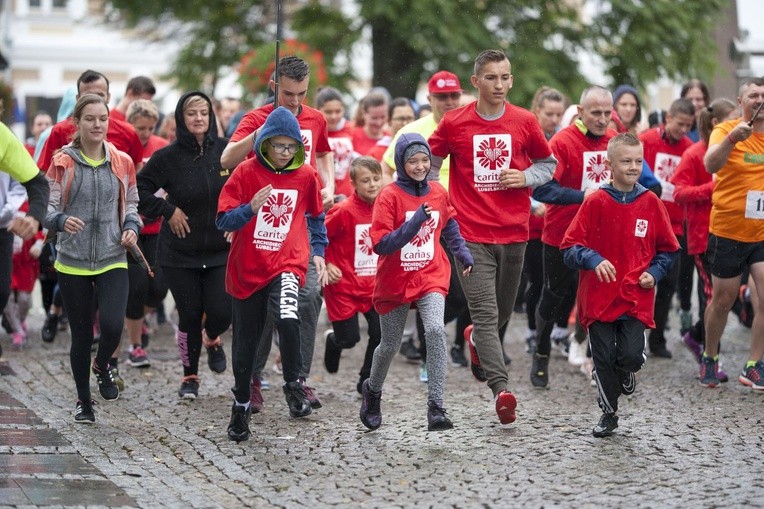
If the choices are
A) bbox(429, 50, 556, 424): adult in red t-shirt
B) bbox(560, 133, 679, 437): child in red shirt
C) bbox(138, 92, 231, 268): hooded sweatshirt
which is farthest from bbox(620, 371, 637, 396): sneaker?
bbox(138, 92, 231, 268): hooded sweatshirt

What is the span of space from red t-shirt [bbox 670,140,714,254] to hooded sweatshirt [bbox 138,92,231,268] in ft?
11.6

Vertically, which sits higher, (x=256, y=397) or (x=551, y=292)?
(x=551, y=292)

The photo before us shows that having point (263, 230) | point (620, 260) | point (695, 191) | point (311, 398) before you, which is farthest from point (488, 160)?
point (695, 191)

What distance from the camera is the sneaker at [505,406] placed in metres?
8.20

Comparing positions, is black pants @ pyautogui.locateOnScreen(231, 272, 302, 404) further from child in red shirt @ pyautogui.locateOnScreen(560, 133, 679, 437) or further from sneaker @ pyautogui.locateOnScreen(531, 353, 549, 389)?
sneaker @ pyautogui.locateOnScreen(531, 353, 549, 389)

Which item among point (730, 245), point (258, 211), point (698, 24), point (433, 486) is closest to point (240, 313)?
point (258, 211)

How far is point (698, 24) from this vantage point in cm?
2253

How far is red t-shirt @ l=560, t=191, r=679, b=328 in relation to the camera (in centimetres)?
→ 831

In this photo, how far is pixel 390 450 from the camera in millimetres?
7852

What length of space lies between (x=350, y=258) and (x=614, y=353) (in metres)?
2.42

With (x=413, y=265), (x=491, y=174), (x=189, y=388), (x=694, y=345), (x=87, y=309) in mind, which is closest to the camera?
(x=413, y=265)

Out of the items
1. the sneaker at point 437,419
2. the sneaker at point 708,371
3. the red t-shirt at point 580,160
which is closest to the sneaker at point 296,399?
the sneaker at point 437,419

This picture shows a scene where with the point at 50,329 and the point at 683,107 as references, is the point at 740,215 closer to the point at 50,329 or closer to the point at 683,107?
the point at 683,107

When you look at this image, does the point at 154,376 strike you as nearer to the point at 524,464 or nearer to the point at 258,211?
the point at 258,211
